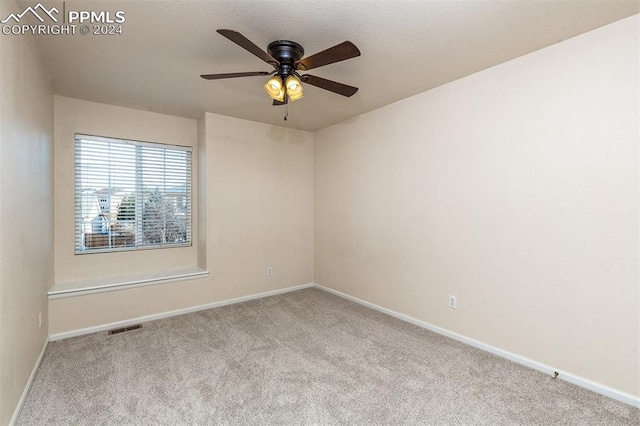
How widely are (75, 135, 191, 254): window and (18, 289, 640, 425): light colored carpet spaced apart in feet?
3.98

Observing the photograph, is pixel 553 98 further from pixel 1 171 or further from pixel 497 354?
pixel 1 171

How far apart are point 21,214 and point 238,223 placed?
7.96ft

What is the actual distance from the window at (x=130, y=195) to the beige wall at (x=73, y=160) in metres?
0.08

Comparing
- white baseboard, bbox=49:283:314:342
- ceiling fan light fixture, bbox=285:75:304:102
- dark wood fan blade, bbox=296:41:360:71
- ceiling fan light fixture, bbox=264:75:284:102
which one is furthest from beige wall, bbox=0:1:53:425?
dark wood fan blade, bbox=296:41:360:71

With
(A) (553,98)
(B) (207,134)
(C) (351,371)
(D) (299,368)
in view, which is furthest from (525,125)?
(B) (207,134)

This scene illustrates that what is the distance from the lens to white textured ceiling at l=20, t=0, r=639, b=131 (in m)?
1.91

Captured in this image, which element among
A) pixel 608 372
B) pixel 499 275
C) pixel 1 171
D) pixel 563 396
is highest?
pixel 1 171

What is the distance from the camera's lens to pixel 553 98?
7.69ft

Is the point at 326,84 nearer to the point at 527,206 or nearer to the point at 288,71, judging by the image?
the point at 288,71

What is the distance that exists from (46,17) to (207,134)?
2064mm

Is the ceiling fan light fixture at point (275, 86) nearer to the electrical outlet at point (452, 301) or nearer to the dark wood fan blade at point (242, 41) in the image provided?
the dark wood fan blade at point (242, 41)

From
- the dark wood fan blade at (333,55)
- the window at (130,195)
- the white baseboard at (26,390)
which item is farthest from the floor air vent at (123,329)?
the dark wood fan blade at (333,55)

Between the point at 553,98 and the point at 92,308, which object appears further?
the point at 92,308

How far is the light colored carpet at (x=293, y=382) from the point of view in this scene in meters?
1.92
